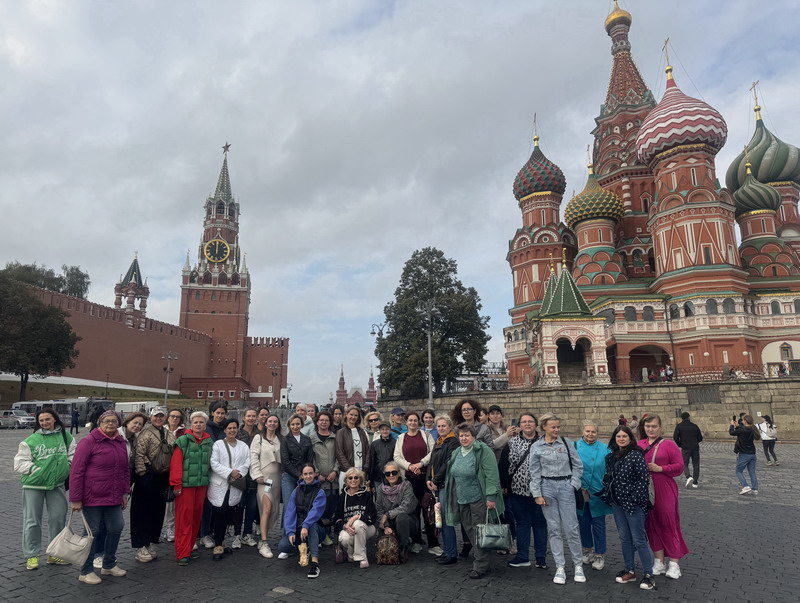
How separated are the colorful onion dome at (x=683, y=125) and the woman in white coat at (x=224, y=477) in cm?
3375

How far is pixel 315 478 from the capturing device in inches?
237

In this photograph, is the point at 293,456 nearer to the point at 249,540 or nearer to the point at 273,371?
the point at 249,540

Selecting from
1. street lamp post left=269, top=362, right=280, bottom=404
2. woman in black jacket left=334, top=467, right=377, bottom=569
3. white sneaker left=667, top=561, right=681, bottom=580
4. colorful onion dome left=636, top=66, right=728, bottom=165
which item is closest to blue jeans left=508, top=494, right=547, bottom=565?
white sneaker left=667, top=561, right=681, bottom=580

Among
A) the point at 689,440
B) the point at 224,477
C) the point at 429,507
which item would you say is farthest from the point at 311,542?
the point at 689,440

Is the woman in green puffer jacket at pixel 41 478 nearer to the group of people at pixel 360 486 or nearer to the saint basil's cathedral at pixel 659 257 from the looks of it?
the group of people at pixel 360 486

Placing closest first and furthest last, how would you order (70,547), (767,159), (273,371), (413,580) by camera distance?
(70,547) < (413,580) < (767,159) < (273,371)

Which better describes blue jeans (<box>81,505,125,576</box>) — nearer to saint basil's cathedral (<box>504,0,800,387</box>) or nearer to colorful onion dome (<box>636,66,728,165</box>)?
saint basil's cathedral (<box>504,0,800,387</box>)

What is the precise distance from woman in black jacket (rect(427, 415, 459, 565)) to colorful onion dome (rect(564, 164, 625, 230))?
108 feet

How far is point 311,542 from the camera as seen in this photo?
560 centimetres

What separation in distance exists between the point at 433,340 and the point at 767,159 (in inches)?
1100

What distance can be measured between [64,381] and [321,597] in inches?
1939

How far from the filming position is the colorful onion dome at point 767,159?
125 ft

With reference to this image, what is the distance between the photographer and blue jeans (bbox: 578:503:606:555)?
5.49 metres

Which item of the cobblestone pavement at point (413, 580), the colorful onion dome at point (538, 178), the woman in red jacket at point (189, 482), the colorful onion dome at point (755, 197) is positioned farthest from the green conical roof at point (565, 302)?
the woman in red jacket at point (189, 482)
